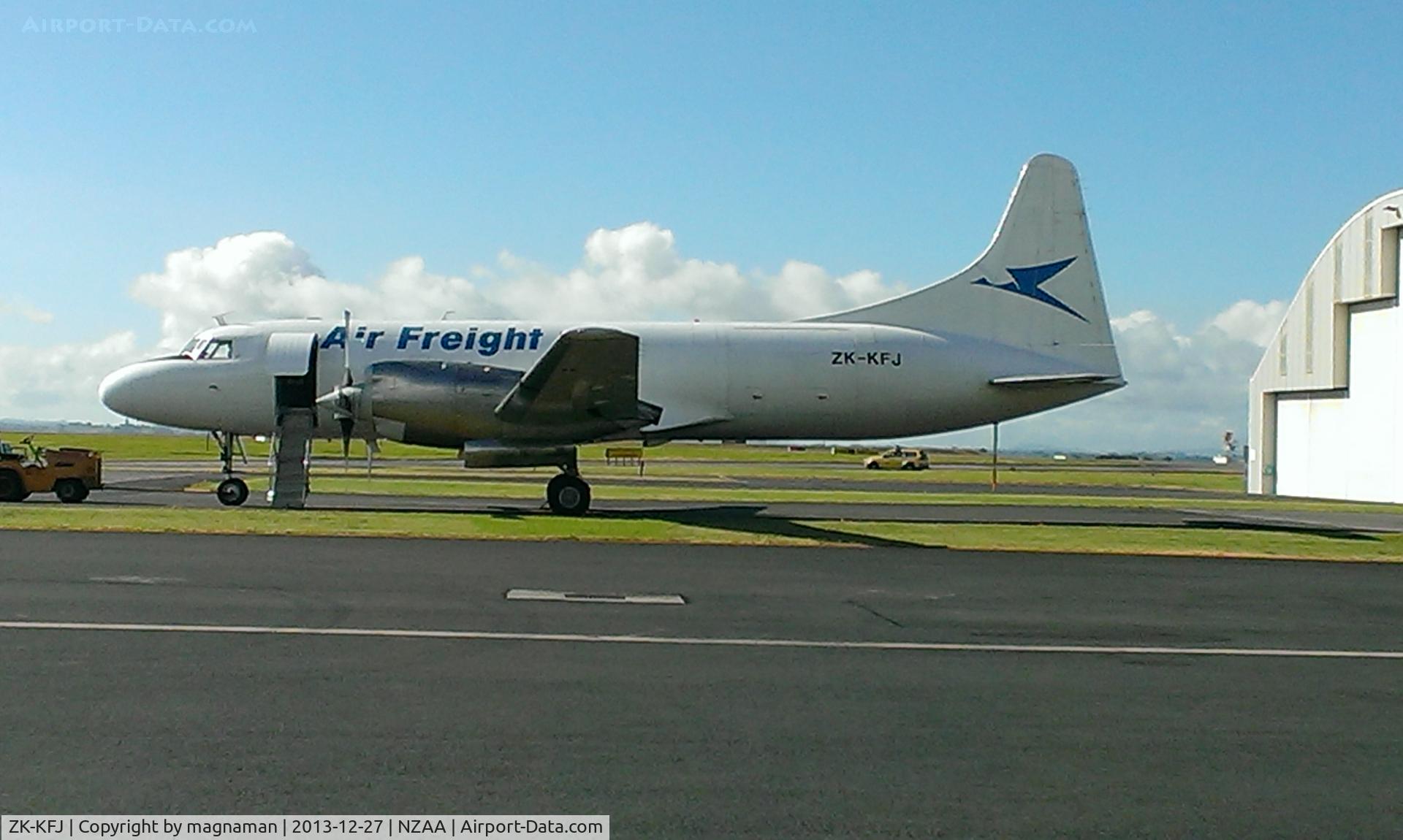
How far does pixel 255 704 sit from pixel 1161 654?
6.82m

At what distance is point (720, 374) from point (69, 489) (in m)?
14.6

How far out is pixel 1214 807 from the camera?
19.7 ft

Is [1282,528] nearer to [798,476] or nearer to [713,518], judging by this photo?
[713,518]

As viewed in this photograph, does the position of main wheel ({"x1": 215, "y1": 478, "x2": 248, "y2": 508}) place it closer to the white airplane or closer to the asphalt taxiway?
the white airplane

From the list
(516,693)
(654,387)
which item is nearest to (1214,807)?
(516,693)

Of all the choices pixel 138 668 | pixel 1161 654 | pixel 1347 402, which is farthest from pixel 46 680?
pixel 1347 402

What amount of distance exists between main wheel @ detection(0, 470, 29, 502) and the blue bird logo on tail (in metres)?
21.5

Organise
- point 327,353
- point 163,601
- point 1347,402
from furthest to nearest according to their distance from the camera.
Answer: point 1347,402 → point 327,353 → point 163,601

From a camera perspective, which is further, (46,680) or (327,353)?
(327,353)

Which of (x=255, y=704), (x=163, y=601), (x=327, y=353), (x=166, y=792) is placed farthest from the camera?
(x=327, y=353)

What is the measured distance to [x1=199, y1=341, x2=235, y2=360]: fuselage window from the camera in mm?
27047

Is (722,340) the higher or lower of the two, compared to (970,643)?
higher

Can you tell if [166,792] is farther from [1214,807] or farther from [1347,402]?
[1347,402]

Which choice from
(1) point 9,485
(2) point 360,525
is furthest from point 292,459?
(1) point 9,485
